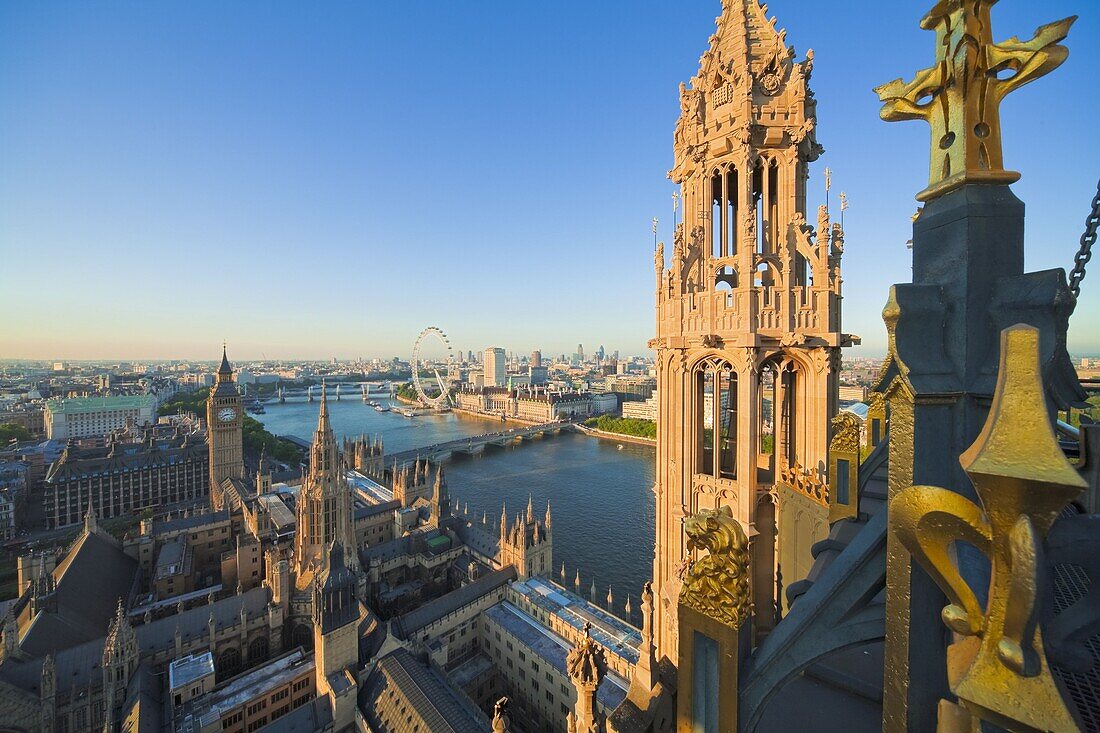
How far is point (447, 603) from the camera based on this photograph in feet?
75.0

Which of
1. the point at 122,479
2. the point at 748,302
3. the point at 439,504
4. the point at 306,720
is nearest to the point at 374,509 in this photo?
the point at 439,504

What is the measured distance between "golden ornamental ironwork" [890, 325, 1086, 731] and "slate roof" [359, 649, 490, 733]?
16.8 m

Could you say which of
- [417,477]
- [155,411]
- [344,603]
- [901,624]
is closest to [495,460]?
[417,477]

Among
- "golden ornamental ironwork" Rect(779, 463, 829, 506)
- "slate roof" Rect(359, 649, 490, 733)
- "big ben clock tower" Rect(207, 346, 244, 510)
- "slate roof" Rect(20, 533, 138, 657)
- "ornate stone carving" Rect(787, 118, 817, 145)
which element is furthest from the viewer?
"big ben clock tower" Rect(207, 346, 244, 510)

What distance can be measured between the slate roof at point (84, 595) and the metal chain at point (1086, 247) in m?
30.1

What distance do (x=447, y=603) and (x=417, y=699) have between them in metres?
8.66

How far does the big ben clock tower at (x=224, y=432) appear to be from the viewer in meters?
43.9

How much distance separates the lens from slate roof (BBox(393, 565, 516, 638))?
21078 millimetres

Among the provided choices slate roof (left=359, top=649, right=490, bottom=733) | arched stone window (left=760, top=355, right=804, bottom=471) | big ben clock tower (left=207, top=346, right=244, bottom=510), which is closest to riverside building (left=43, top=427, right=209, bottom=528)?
big ben clock tower (left=207, top=346, right=244, bottom=510)

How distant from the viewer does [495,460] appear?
65500mm

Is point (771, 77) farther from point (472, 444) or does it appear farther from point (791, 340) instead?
point (472, 444)

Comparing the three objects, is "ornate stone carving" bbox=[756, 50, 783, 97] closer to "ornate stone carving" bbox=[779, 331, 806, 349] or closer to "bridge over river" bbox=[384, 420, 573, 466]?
"ornate stone carving" bbox=[779, 331, 806, 349]

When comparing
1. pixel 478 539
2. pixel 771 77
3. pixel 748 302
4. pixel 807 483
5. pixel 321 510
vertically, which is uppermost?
pixel 771 77

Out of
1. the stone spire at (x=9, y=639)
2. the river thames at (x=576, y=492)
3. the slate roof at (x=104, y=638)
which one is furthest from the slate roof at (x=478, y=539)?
the stone spire at (x=9, y=639)
